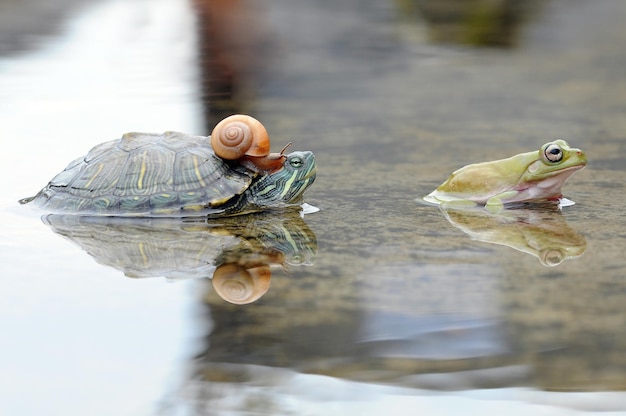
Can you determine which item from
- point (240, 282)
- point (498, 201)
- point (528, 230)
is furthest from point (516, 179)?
point (240, 282)

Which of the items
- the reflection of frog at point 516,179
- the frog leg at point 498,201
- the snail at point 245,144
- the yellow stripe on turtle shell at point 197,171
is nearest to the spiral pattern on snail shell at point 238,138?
the snail at point 245,144

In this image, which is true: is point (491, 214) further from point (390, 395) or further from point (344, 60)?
point (344, 60)

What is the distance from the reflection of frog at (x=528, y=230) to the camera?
432cm

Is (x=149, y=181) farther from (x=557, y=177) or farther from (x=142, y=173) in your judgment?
(x=557, y=177)

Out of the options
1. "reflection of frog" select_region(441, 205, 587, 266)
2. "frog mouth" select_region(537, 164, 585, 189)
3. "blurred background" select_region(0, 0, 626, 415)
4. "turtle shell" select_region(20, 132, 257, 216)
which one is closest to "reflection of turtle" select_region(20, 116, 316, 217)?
"turtle shell" select_region(20, 132, 257, 216)

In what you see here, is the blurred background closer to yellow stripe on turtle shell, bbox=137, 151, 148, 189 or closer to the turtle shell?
the turtle shell

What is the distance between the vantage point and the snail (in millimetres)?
5066

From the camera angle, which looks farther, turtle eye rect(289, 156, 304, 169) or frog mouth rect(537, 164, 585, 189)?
turtle eye rect(289, 156, 304, 169)

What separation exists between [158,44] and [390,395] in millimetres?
10324

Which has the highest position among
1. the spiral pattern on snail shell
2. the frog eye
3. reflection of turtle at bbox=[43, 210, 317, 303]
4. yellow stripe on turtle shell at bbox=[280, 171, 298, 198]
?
the spiral pattern on snail shell

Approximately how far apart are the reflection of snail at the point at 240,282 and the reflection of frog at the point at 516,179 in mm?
1607

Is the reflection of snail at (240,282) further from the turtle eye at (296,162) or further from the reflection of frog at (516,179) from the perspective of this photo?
the reflection of frog at (516,179)

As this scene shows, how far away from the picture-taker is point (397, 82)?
9656 mm

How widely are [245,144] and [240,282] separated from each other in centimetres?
136
